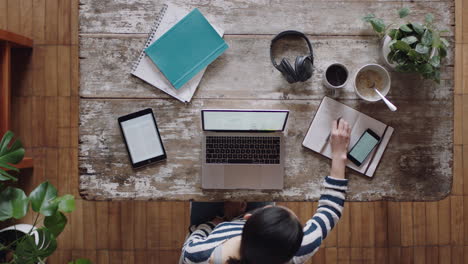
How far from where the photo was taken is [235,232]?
125 centimetres

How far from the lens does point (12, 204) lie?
1258 mm

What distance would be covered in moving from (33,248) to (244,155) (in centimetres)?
83

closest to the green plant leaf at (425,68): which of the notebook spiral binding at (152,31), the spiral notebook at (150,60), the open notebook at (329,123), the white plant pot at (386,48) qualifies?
the white plant pot at (386,48)

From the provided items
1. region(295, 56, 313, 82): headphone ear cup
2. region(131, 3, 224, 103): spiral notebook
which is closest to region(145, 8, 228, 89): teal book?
region(131, 3, 224, 103): spiral notebook

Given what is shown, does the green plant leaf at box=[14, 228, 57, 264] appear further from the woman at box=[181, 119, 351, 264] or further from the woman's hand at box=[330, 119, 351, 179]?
the woman's hand at box=[330, 119, 351, 179]

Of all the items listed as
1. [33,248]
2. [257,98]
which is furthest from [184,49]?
[33,248]

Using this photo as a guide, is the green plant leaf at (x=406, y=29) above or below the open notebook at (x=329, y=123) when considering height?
above

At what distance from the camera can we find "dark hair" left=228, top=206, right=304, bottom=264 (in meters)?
1.04

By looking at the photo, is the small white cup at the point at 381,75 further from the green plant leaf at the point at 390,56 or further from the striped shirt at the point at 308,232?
the striped shirt at the point at 308,232

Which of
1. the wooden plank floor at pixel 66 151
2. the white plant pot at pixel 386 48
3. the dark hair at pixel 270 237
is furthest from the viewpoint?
the wooden plank floor at pixel 66 151

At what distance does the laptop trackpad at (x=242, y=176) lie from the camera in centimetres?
134

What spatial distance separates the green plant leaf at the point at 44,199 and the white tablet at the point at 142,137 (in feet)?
0.99

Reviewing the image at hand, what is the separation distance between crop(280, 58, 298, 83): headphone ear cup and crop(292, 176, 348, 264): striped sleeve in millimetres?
391

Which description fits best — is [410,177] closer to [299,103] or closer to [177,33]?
[299,103]
